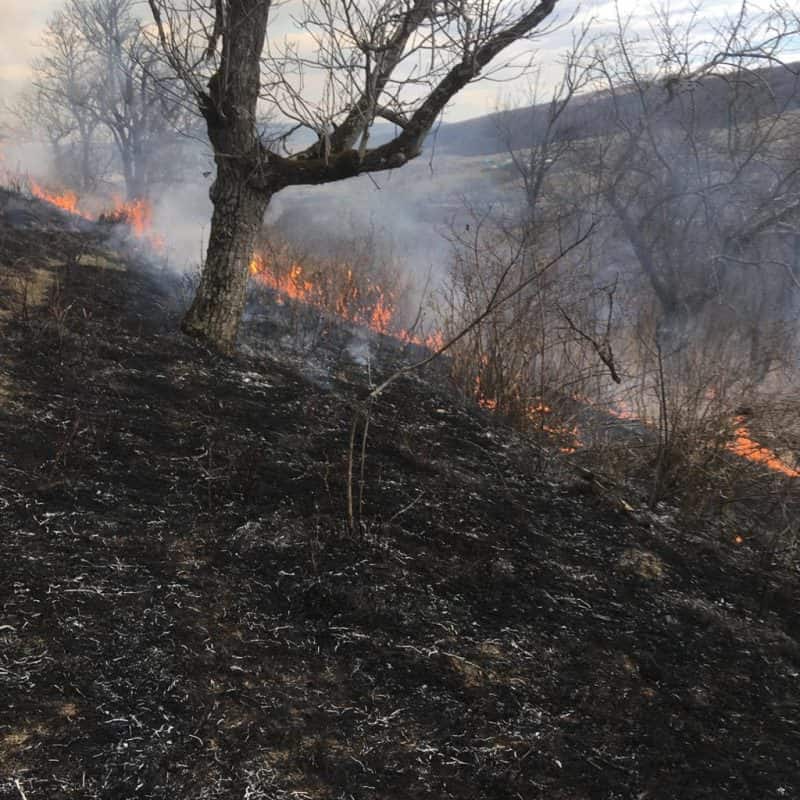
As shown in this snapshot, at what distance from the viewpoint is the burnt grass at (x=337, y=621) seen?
5.61 ft

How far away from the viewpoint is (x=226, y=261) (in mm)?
5266

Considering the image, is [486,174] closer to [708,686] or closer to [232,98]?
[232,98]

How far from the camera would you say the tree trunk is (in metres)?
5.19

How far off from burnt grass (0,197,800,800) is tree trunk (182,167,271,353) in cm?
117

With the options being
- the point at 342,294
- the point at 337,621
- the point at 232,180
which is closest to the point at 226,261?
the point at 232,180

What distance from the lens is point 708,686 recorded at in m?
2.36

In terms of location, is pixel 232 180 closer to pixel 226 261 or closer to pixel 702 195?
pixel 226 261

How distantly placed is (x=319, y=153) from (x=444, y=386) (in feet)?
8.49

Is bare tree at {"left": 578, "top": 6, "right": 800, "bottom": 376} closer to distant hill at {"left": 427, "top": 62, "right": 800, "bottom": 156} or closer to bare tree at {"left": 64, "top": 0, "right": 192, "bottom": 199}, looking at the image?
distant hill at {"left": 427, "top": 62, "right": 800, "bottom": 156}

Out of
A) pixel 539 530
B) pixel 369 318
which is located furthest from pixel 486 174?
pixel 539 530

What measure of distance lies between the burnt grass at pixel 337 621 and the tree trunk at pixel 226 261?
1.17 m

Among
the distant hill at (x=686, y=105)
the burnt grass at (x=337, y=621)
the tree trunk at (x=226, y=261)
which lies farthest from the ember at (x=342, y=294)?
the burnt grass at (x=337, y=621)

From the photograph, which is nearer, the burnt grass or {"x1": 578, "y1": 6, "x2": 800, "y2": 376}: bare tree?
the burnt grass

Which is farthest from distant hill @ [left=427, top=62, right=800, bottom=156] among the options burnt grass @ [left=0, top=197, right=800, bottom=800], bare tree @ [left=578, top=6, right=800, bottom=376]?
burnt grass @ [left=0, top=197, right=800, bottom=800]
